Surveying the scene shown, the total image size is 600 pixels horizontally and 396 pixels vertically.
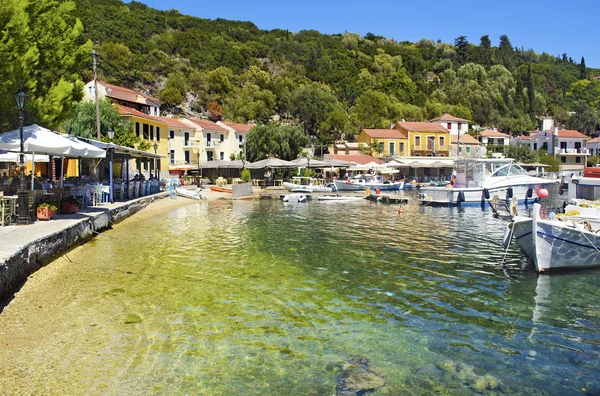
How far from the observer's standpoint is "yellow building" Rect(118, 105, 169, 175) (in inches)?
1844

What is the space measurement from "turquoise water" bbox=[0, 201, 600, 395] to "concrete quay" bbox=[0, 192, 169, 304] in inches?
20.6

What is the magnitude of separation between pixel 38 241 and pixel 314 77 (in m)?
107

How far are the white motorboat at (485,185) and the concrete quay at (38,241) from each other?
24.1 metres

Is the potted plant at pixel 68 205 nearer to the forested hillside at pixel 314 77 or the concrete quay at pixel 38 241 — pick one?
the concrete quay at pixel 38 241

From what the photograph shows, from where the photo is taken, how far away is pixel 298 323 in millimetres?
8539

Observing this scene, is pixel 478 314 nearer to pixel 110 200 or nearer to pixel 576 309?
pixel 576 309

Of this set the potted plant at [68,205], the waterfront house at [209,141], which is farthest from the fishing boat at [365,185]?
the potted plant at [68,205]

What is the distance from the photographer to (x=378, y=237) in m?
18.9

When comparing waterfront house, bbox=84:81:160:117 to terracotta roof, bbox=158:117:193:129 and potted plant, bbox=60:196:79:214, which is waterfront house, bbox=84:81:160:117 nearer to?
terracotta roof, bbox=158:117:193:129

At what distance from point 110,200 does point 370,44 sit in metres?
148

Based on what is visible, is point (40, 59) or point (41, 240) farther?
point (40, 59)

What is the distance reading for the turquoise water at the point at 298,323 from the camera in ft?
21.0

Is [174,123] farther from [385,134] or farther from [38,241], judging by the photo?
[38,241]

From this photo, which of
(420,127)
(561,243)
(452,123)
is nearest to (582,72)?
(452,123)
